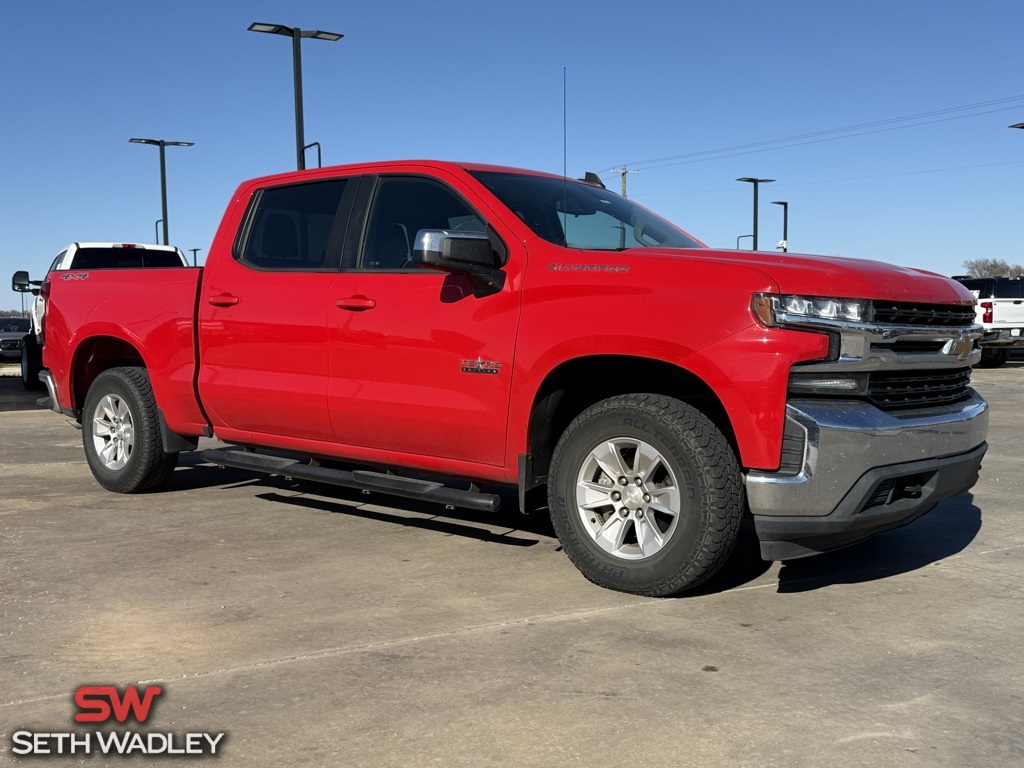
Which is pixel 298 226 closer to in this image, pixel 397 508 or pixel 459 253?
pixel 459 253

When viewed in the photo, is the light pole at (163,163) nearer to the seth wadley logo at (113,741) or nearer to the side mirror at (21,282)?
the side mirror at (21,282)

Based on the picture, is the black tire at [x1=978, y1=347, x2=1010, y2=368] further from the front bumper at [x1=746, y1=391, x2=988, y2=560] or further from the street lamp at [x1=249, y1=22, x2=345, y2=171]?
the front bumper at [x1=746, y1=391, x2=988, y2=560]

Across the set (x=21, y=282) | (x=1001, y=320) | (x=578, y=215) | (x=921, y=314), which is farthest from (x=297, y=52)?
(x=921, y=314)

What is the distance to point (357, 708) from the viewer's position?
133 inches

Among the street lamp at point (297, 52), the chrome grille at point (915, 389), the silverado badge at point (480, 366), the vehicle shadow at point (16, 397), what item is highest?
the street lamp at point (297, 52)

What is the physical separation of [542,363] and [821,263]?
1247 mm

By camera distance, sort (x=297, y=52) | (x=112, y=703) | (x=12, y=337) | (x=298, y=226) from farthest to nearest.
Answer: (x=12, y=337) → (x=297, y=52) → (x=298, y=226) → (x=112, y=703)

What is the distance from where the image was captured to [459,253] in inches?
191

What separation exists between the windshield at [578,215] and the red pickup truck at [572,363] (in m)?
0.02

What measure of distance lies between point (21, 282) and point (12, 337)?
754 centimetres

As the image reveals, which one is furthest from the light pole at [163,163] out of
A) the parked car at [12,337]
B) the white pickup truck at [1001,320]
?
the white pickup truck at [1001,320]

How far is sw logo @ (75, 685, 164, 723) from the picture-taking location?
3.34 m

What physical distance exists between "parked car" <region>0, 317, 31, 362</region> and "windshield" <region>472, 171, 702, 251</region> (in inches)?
720

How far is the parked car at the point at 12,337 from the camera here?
76.6 feet
